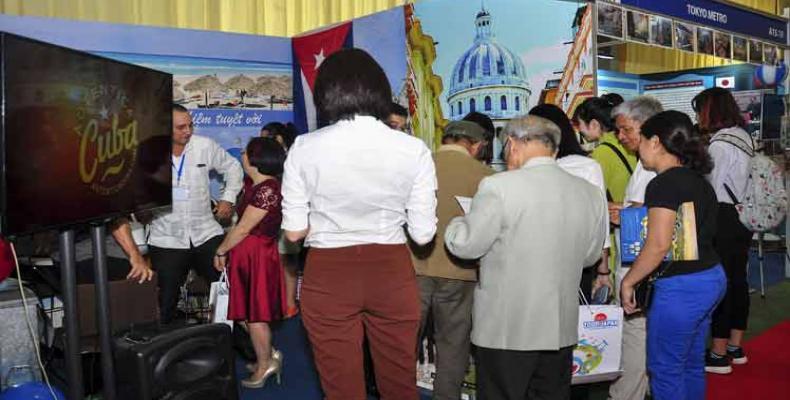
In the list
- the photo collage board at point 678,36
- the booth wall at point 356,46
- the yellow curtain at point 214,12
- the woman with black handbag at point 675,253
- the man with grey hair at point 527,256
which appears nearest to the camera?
the man with grey hair at point 527,256

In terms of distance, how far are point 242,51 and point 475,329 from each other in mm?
4025

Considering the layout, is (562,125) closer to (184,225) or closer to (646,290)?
(646,290)

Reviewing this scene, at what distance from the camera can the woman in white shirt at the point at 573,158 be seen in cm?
274

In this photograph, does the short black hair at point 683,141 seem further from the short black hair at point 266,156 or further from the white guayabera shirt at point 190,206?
the white guayabera shirt at point 190,206

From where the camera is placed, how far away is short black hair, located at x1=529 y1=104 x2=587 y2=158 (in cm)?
276

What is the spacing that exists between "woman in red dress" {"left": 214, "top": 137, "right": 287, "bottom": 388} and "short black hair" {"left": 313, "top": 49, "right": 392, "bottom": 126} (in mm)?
1260

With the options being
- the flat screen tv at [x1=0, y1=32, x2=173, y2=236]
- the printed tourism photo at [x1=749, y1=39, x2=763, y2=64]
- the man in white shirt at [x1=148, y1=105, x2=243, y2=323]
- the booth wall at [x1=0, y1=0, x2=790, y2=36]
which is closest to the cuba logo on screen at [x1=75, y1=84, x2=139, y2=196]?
the flat screen tv at [x1=0, y1=32, x2=173, y2=236]

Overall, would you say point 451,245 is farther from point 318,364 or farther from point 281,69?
point 281,69

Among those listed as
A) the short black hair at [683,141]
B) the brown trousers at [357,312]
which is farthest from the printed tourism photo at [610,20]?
the brown trousers at [357,312]

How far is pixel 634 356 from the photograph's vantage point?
2711mm

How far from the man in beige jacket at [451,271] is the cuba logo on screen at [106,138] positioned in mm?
1160

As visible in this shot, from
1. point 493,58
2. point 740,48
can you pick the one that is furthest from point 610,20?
point 740,48

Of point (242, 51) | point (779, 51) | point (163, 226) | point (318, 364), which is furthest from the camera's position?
point (779, 51)

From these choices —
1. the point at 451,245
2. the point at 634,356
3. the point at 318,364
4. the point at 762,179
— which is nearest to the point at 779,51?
the point at 762,179
